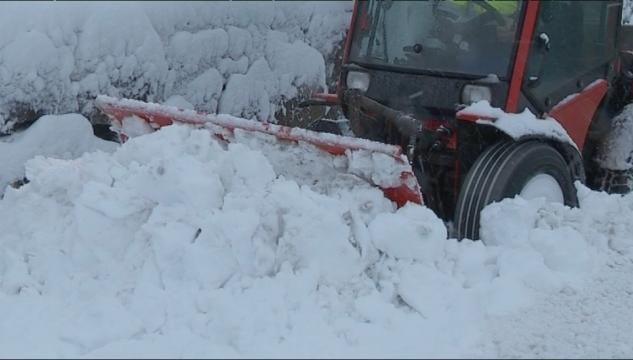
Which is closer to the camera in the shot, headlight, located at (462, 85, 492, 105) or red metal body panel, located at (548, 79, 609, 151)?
headlight, located at (462, 85, 492, 105)

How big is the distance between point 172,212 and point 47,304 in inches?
25.5

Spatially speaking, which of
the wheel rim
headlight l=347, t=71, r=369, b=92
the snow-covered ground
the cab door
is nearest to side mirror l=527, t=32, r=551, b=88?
the cab door

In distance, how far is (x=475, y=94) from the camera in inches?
161

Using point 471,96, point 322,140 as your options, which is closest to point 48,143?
point 322,140

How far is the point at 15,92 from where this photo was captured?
17.6 feet

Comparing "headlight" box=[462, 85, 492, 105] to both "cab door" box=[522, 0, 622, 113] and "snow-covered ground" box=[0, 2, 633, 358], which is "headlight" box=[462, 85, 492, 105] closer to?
"cab door" box=[522, 0, 622, 113]

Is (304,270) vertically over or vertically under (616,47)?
under

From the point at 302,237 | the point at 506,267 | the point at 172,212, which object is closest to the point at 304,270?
the point at 302,237

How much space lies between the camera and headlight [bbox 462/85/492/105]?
4074 mm

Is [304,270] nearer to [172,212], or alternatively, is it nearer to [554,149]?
[172,212]

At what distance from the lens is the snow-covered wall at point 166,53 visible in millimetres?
5492

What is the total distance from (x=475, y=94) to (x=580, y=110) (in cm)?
84

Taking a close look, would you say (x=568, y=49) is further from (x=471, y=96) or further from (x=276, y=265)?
(x=276, y=265)

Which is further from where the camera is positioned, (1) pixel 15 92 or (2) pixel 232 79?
(2) pixel 232 79
